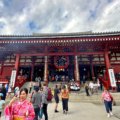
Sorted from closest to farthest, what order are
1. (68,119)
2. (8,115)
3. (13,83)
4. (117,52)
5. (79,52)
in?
(8,115), (68,119), (13,83), (79,52), (117,52)

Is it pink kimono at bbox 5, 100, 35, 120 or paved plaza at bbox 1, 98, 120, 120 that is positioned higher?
pink kimono at bbox 5, 100, 35, 120

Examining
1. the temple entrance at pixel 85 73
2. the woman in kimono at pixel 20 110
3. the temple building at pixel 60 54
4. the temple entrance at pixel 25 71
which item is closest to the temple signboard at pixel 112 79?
the temple building at pixel 60 54

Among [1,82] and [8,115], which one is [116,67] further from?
[8,115]

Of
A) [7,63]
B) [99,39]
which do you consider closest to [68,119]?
[99,39]

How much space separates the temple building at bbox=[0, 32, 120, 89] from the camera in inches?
727

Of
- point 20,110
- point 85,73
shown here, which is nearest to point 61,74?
point 85,73

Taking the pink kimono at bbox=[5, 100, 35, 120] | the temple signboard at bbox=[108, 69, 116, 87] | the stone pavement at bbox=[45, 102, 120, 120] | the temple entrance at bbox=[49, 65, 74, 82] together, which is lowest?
the stone pavement at bbox=[45, 102, 120, 120]

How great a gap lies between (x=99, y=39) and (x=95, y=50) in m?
1.78

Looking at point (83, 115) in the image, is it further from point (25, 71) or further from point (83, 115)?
point (25, 71)

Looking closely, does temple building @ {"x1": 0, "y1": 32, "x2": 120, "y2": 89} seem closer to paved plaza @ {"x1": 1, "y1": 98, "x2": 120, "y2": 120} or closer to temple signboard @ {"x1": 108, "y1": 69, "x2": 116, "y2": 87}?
temple signboard @ {"x1": 108, "y1": 69, "x2": 116, "y2": 87}

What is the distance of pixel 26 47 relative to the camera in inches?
773

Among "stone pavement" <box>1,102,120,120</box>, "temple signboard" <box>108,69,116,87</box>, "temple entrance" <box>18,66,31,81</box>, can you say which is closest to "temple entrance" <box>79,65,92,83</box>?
"temple signboard" <box>108,69,116,87</box>

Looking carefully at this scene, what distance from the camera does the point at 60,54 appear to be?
19.5 metres

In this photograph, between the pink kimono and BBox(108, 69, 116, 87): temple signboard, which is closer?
the pink kimono
